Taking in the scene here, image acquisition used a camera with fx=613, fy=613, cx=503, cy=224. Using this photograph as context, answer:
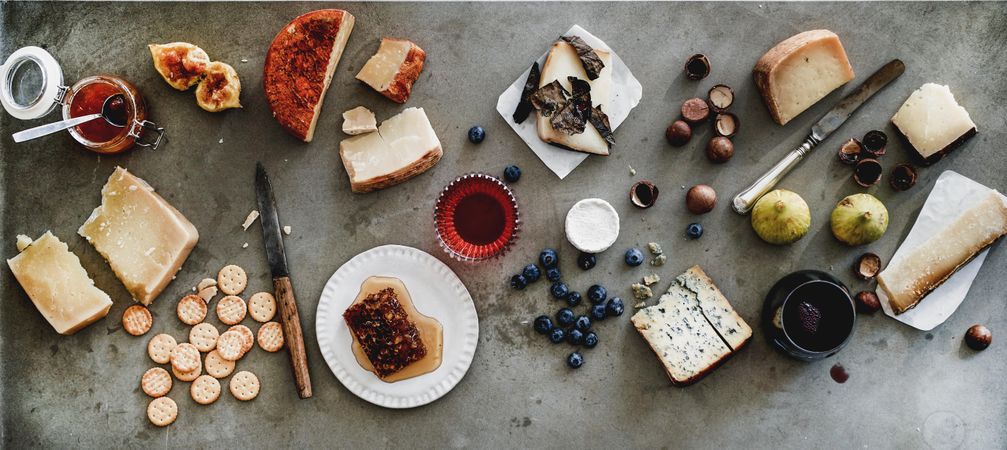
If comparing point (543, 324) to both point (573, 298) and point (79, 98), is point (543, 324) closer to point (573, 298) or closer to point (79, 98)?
point (573, 298)

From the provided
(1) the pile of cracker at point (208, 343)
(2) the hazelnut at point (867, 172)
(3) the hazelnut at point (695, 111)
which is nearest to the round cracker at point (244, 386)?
(1) the pile of cracker at point (208, 343)

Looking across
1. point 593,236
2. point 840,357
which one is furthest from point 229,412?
point 840,357

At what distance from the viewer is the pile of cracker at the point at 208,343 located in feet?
8.36

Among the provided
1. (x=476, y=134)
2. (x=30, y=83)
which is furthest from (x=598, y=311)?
(x=30, y=83)

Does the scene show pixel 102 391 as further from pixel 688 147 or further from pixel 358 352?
pixel 688 147

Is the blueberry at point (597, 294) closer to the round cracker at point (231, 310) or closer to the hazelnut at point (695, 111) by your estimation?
the hazelnut at point (695, 111)

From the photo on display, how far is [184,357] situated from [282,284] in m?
0.52

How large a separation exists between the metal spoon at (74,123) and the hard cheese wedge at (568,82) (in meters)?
1.72

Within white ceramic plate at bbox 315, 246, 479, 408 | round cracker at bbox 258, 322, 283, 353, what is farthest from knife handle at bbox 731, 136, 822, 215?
round cracker at bbox 258, 322, 283, 353

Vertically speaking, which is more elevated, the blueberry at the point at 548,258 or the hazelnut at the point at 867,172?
the hazelnut at the point at 867,172

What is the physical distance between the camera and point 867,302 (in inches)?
100

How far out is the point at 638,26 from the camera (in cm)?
259

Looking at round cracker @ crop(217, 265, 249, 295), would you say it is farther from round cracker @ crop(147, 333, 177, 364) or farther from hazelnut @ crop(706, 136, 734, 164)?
hazelnut @ crop(706, 136, 734, 164)

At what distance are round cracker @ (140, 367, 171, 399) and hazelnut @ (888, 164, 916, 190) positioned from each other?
3.15 metres
